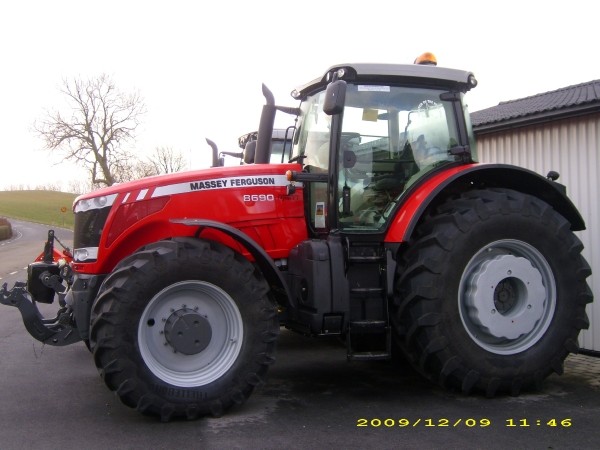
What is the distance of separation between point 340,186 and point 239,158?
4.63 metres

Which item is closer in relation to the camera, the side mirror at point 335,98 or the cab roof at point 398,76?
the side mirror at point 335,98

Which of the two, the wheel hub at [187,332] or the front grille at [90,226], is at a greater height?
the front grille at [90,226]

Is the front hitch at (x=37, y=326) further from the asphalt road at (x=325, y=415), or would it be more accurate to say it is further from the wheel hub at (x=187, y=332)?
the wheel hub at (x=187, y=332)

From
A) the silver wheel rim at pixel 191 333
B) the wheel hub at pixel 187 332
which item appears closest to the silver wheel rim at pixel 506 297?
the silver wheel rim at pixel 191 333

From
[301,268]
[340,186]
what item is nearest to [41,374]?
[301,268]

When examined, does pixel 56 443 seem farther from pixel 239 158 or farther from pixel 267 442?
pixel 239 158

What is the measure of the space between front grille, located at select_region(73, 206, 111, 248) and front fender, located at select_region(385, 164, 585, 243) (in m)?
2.32

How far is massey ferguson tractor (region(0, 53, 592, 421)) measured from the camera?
466cm

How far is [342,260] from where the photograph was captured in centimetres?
504

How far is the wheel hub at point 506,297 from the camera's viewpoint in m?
5.09

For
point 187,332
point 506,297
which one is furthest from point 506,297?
point 187,332

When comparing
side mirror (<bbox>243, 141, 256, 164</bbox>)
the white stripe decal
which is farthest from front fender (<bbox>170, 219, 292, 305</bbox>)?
side mirror (<bbox>243, 141, 256, 164</bbox>)

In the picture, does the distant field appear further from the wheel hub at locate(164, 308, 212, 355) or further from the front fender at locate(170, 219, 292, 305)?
the wheel hub at locate(164, 308, 212, 355)

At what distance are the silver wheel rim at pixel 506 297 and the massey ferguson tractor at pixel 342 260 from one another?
1 cm
